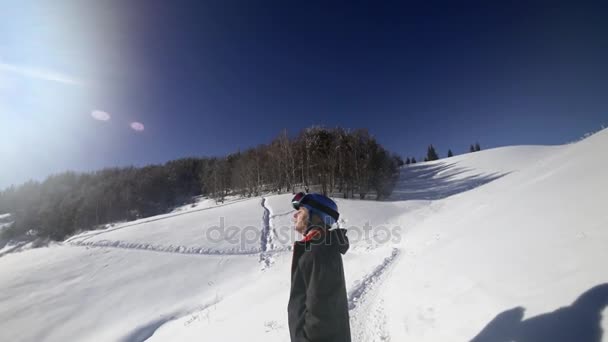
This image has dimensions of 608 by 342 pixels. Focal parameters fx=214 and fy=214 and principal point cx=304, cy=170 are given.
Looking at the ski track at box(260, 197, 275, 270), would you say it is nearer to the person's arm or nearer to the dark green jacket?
the dark green jacket

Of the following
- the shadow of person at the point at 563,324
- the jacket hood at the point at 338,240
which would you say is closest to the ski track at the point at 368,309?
the shadow of person at the point at 563,324

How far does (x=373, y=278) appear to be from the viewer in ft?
23.0

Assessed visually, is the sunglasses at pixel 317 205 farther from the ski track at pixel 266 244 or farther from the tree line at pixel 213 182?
the tree line at pixel 213 182

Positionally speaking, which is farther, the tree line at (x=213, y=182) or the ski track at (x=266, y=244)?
the tree line at (x=213, y=182)

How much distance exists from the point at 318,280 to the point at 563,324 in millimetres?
3125

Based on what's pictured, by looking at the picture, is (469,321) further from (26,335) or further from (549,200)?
(26,335)

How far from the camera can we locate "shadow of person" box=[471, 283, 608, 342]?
92.4 inches

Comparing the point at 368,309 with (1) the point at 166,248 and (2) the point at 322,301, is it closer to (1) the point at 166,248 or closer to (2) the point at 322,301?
(2) the point at 322,301

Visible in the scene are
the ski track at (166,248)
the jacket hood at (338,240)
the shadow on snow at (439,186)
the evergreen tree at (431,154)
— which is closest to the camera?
the jacket hood at (338,240)

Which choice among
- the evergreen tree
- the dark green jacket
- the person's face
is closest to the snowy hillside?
the dark green jacket

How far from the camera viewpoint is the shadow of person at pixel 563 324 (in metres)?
2.35

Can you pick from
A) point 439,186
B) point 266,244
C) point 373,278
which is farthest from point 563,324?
point 439,186

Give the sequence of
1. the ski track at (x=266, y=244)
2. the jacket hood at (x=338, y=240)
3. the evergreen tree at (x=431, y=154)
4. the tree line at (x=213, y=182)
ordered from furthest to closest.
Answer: the evergreen tree at (x=431, y=154), the tree line at (x=213, y=182), the ski track at (x=266, y=244), the jacket hood at (x=338, y=240)

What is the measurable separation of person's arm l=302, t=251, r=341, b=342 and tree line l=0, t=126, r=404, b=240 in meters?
29.1
